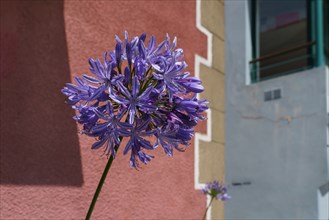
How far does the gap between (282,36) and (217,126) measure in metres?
3.93

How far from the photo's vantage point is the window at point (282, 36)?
5406 millimetres

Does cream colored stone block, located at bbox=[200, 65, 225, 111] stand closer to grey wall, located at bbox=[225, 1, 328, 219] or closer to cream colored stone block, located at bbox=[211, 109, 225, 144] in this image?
cream colored stone block, located at bbox=[211, 109, 225, 144]

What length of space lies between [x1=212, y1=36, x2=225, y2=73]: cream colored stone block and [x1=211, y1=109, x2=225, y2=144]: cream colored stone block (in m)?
0.51

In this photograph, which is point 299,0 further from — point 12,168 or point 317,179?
point 12,168

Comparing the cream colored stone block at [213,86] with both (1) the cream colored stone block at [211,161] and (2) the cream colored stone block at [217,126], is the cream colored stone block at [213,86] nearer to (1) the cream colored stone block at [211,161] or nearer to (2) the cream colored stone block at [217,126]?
(2) the cream colored stone block at [217,126]

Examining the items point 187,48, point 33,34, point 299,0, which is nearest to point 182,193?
point 187,48

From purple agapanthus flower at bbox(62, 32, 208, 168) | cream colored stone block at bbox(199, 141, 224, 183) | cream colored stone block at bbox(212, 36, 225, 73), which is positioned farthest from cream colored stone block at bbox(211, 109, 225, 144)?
purple agapanthus flower at bbox(62, 32, 208, 168)

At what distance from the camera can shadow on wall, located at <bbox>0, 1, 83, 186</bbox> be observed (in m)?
2.37

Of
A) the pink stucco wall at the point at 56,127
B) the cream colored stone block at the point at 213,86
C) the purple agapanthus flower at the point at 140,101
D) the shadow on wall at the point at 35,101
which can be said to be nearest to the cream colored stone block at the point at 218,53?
the cream colored stone block at the point at 213,86

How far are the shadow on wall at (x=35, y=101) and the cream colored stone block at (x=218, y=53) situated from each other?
194cm

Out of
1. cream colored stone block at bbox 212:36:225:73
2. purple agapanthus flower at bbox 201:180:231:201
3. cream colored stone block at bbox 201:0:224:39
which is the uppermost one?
cream colored stone block at bbox 201:0:224:39

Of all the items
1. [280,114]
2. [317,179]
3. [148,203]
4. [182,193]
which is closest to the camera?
[148,203]

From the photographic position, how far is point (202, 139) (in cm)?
383

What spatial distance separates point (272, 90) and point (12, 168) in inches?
139
